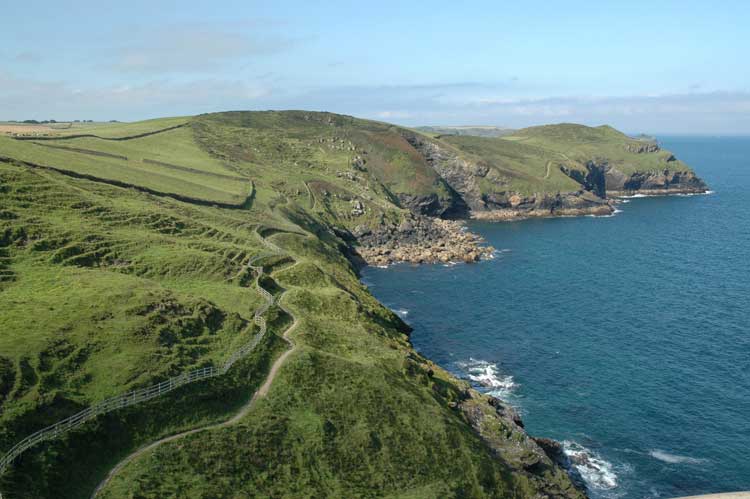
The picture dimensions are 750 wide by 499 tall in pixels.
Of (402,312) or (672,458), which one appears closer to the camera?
(672,458)

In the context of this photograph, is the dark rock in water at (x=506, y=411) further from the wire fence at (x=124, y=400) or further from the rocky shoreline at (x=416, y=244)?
the rocky shoreline at (x=416, y=244)

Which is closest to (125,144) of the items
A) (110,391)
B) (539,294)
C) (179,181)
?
(179,181)

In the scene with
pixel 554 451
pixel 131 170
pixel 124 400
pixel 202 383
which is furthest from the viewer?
pixel 131 170

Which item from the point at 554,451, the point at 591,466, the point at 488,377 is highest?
the point at 488,377

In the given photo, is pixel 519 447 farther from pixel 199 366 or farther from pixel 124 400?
pixel 124 400

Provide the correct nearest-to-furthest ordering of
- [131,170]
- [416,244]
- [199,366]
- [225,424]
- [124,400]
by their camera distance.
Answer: [124,400] < [225,424] < [199,366] < [131,170] < [416,244]

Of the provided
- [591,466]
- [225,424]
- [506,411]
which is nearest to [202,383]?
[225,424]

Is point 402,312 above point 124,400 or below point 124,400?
below
